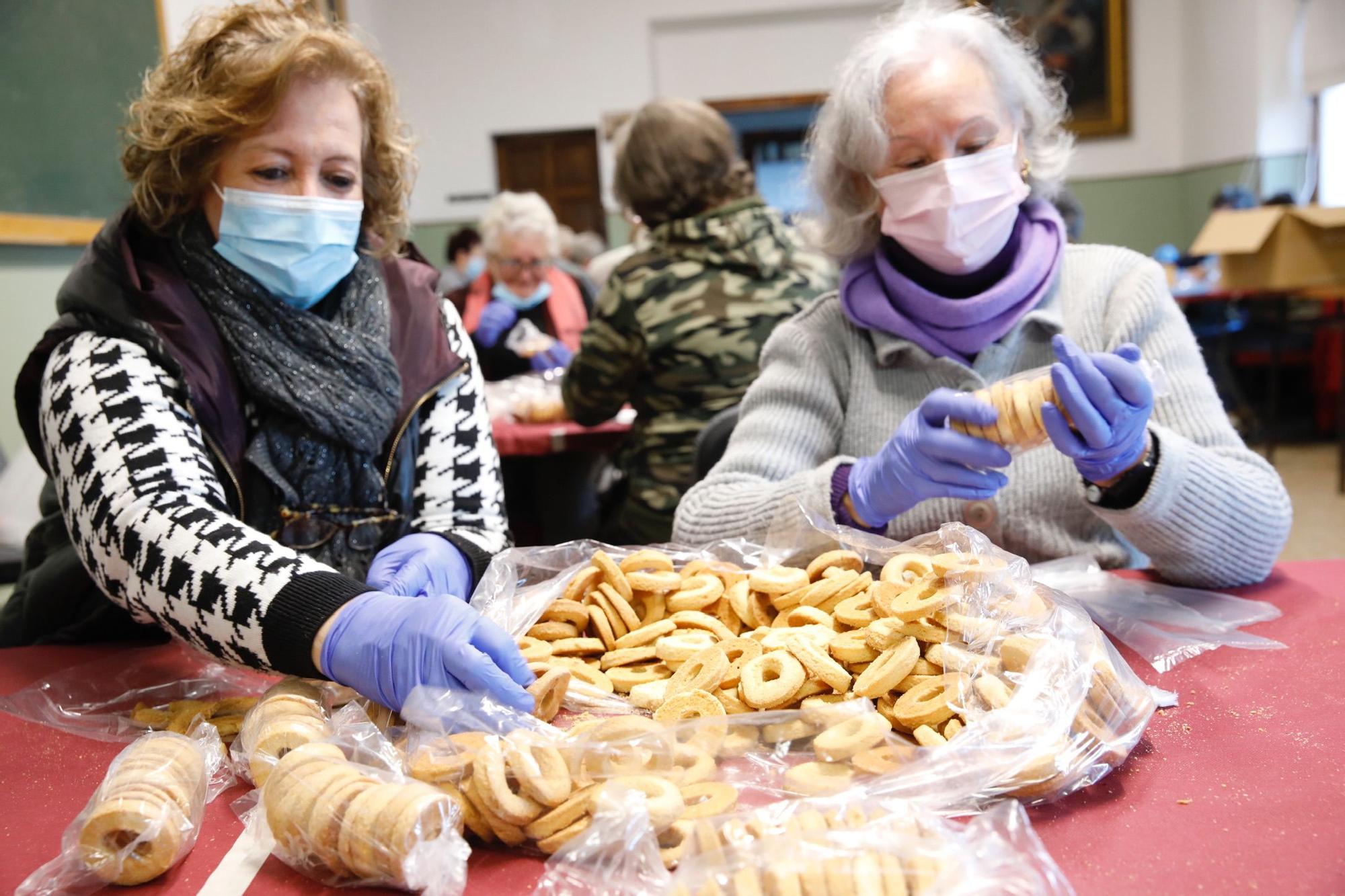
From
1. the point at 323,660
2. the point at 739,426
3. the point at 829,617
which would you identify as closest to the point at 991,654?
the point at 829,617

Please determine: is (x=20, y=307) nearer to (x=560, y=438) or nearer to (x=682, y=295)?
(x=560, y=438)

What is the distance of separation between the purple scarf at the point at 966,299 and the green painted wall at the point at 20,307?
2689 mm

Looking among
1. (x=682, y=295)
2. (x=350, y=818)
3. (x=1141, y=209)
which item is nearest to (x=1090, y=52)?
(x=1141, y=209)

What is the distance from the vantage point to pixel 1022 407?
4.43ft

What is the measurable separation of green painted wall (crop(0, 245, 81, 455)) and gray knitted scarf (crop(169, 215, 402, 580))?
201 centimetres

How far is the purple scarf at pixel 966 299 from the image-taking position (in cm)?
171

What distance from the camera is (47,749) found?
1.15 meters

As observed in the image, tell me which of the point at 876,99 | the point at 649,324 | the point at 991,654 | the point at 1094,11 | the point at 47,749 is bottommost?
the point at 47,749

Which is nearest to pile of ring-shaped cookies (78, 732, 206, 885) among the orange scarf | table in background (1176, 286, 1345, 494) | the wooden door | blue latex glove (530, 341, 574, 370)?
blue latex glove (530, 341, 574, 370)

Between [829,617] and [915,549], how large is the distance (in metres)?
0.16

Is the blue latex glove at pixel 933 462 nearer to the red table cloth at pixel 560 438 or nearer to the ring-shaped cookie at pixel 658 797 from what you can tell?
the ring-shaped cookie at pixel 658 797

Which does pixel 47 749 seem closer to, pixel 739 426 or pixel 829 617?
pixel 829 617

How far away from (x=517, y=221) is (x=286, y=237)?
136 inches

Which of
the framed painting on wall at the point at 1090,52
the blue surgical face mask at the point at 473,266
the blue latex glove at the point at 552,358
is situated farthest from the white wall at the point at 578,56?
the blue latex glove at the point at 552,358
